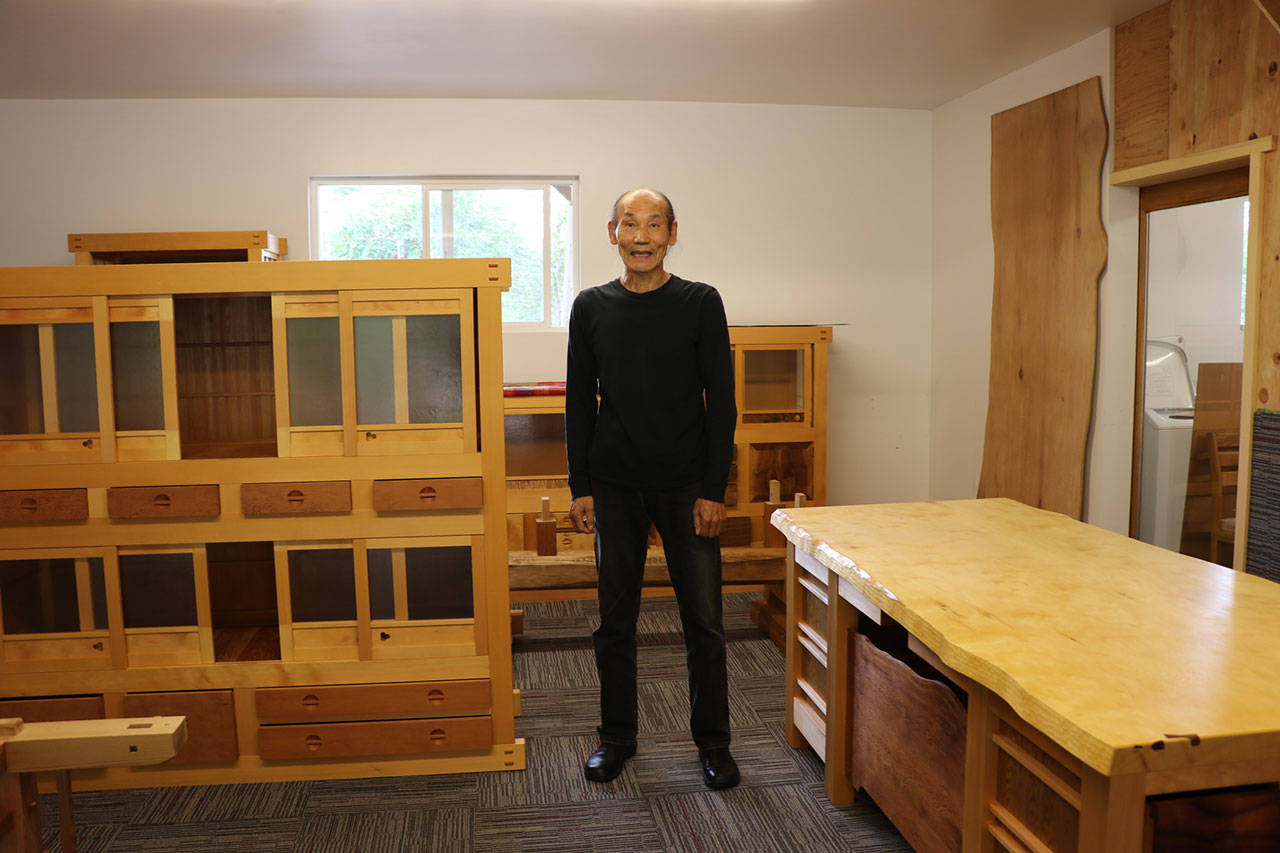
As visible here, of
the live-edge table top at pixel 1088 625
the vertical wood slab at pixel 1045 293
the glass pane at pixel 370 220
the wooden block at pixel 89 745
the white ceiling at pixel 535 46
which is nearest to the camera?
the live-edge table top at pixel 1088 625

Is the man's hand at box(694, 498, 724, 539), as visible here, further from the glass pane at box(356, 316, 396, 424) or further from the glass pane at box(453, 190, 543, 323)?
the glass pane at box(453, 190, 543, 323)

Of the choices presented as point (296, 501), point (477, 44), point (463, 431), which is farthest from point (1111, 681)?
point (477, 44)

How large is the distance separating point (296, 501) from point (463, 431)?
485mm

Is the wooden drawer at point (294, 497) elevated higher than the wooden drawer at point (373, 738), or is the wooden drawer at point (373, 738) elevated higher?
the wooden drawer at point (294, 497)

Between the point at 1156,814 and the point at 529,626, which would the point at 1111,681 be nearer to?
the point at 1156,814

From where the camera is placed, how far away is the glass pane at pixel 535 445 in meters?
4.16

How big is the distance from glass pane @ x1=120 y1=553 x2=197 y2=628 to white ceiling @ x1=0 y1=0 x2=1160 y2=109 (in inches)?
81.1

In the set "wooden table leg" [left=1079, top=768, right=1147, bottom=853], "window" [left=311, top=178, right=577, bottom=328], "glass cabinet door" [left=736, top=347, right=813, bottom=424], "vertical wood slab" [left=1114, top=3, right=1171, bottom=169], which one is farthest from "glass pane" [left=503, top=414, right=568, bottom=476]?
"wooden table leg" [left=1079, top=768, right=1147, bottom=853]

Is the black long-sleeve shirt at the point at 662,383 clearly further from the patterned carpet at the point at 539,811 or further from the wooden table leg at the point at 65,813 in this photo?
the wooden table leg at the point at 65,813

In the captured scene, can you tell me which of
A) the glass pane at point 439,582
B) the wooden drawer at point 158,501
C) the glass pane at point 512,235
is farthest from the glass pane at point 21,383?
the glass pane at point 512,235

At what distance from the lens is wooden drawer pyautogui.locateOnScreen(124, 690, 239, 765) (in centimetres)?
242

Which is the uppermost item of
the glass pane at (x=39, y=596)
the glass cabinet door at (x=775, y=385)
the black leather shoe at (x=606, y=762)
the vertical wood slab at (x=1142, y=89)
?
the vertical wood slab at (x=1142, y=89)

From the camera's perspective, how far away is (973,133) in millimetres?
4473

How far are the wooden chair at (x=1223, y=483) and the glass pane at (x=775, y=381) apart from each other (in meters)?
1.68
